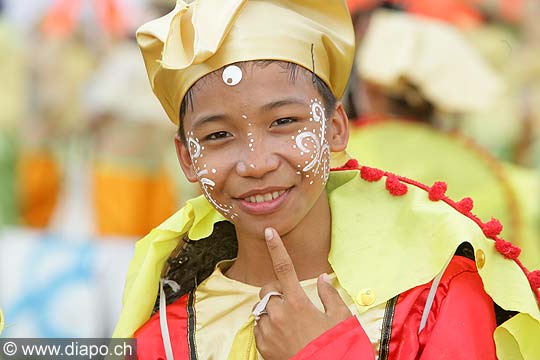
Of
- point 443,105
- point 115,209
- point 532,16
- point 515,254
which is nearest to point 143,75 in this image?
point 115,209

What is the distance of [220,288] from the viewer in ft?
13.4

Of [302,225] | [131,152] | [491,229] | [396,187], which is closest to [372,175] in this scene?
[396,187]

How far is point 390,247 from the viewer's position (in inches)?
154

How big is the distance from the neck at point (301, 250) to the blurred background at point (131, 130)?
781 mm

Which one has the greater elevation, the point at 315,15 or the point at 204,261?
the point at 315,15

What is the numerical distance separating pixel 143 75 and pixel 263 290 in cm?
478

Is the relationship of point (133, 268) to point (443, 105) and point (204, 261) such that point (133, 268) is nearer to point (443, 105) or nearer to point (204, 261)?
point (204, 261)

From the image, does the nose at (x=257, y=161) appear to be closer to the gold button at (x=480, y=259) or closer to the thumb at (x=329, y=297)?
the thumb at (x=329, y=297)

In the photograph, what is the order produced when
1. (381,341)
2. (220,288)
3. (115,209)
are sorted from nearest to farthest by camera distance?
(381,341)
(220,288)
(115,209)

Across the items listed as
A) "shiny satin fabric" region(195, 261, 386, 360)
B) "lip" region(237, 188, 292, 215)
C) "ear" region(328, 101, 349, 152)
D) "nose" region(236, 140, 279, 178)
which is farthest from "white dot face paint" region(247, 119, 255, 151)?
"shiny satin fabric" region(195, 261, 386, 360)

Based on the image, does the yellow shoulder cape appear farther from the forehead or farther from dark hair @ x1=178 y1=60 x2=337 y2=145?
the forehead

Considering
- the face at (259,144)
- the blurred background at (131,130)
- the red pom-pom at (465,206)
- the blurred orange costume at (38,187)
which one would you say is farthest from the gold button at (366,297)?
the blurred orange costume at (38,187)

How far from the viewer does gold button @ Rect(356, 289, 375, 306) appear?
3.78 meters

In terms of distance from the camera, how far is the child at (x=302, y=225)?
375 centimetres
